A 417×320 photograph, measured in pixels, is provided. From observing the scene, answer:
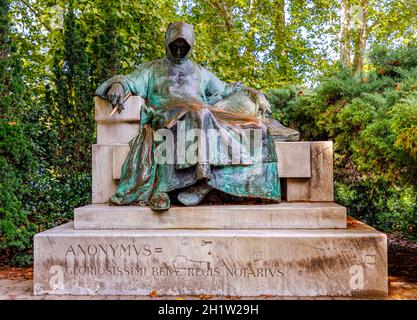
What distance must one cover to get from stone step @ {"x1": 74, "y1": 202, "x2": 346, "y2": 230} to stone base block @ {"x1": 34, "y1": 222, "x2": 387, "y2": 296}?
16 centimetres

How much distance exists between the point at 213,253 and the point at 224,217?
0.37m

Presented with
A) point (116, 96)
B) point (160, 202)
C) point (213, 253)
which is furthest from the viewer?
point (116, 96)

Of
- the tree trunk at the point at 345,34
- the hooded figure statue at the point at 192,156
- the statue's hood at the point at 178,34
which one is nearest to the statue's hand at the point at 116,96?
the hooded figure statue at the point at 192,156

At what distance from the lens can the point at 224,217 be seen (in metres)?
3.72

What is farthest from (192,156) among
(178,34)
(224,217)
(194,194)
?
(178,34)

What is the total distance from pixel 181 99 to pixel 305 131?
2765mm

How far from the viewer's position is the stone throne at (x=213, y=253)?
341 cm

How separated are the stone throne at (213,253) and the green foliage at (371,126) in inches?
44.3

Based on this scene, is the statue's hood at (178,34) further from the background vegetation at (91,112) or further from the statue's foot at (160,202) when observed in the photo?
the background vegetation at (91,112)

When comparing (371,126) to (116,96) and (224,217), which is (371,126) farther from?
(116,96)

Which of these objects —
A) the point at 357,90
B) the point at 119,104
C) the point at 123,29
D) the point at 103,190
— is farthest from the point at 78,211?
the point at 123,29

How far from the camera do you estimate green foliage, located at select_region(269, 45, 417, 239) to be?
4.30 metres

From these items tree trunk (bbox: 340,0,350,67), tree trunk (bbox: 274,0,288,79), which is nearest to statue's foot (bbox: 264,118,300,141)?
tree trunk (bbox: 340,0,350,67)

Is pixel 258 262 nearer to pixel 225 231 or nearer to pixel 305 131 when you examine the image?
pixel 225 231
